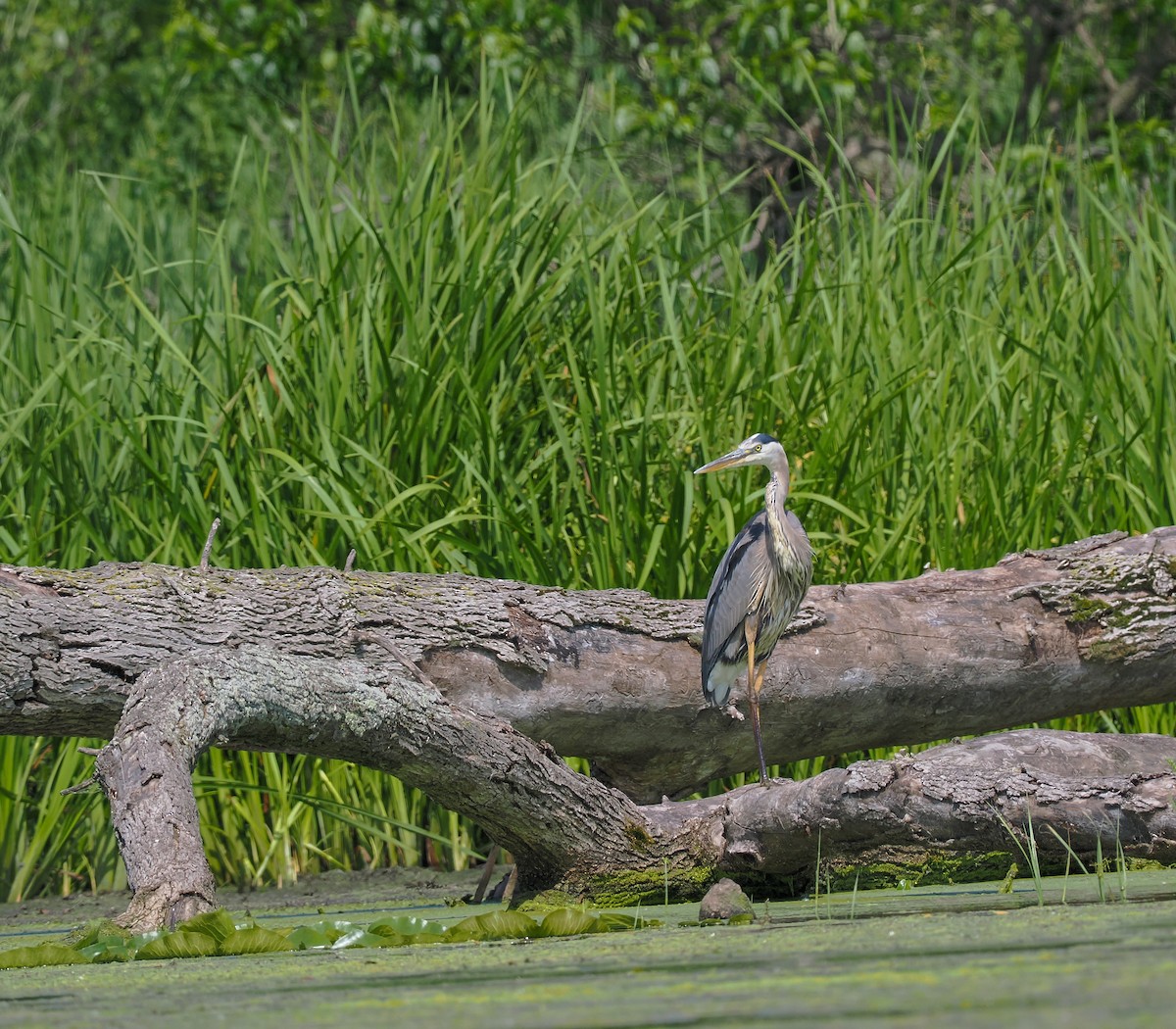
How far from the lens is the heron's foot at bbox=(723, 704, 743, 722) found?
3195 mm

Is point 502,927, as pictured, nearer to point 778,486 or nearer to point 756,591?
point 756,591

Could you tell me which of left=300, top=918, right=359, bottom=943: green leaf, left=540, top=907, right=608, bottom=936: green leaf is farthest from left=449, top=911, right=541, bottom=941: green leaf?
left=300, top=918, right=359, bottom=943: green leaf

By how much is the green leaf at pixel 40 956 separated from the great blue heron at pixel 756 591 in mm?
1312

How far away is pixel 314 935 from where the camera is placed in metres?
2.17

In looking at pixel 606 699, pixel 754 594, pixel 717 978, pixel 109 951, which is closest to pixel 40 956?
pixel 109 951

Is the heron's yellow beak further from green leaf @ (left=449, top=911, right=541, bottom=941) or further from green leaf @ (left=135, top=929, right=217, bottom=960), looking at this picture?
green leaf @ (left=135, top=929, right=217, bottom=960)

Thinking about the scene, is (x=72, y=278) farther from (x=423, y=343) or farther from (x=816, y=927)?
(x=816, y=927)

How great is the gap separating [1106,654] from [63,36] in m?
8.91

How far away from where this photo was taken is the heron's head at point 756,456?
349 cm

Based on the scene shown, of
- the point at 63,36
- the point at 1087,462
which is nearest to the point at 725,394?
the point at 1087,462

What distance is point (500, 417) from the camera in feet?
13.7

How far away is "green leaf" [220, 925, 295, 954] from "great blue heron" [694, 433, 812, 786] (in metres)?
1.08

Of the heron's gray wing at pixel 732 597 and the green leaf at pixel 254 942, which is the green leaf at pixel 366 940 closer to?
the green leaf at pixel 254 942

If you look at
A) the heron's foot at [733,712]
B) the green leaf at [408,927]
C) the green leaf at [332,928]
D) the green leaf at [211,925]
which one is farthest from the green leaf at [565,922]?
the heron's foot at [733,712]
